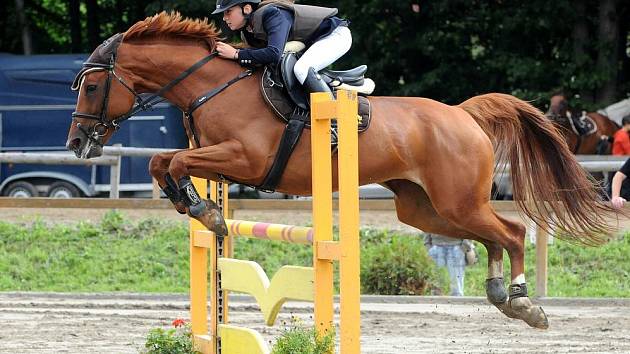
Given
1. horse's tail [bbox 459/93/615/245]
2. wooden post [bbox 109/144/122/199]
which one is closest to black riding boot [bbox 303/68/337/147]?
horse's tail [bbox 459/93/615/245]

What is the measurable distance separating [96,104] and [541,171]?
2.68 meters

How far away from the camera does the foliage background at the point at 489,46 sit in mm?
17891

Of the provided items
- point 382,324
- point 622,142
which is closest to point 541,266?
point 382,324

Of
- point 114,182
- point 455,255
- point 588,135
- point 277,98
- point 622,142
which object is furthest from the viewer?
point 588,135

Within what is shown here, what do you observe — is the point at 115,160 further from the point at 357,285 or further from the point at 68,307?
the point at 357,285

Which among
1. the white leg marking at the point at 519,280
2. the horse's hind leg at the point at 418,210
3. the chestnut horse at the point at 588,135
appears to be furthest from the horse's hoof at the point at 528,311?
the chestnut horse at the point at 588,135

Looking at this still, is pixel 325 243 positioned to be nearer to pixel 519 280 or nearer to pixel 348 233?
pixel 348 233

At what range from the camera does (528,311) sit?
21.7 feet

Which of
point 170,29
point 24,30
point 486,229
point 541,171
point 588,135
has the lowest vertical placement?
point 486,229

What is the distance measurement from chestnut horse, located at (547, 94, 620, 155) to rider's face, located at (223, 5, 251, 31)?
9.86m

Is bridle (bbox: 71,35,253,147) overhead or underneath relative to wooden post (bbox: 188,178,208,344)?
overhead

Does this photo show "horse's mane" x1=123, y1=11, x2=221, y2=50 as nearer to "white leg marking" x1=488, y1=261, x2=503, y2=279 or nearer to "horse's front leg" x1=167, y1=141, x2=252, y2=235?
"horse's front leg" x1=167, y1=141, x2=252, y2=235

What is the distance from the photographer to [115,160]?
12562mm

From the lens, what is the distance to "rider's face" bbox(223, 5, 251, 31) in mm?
6234
